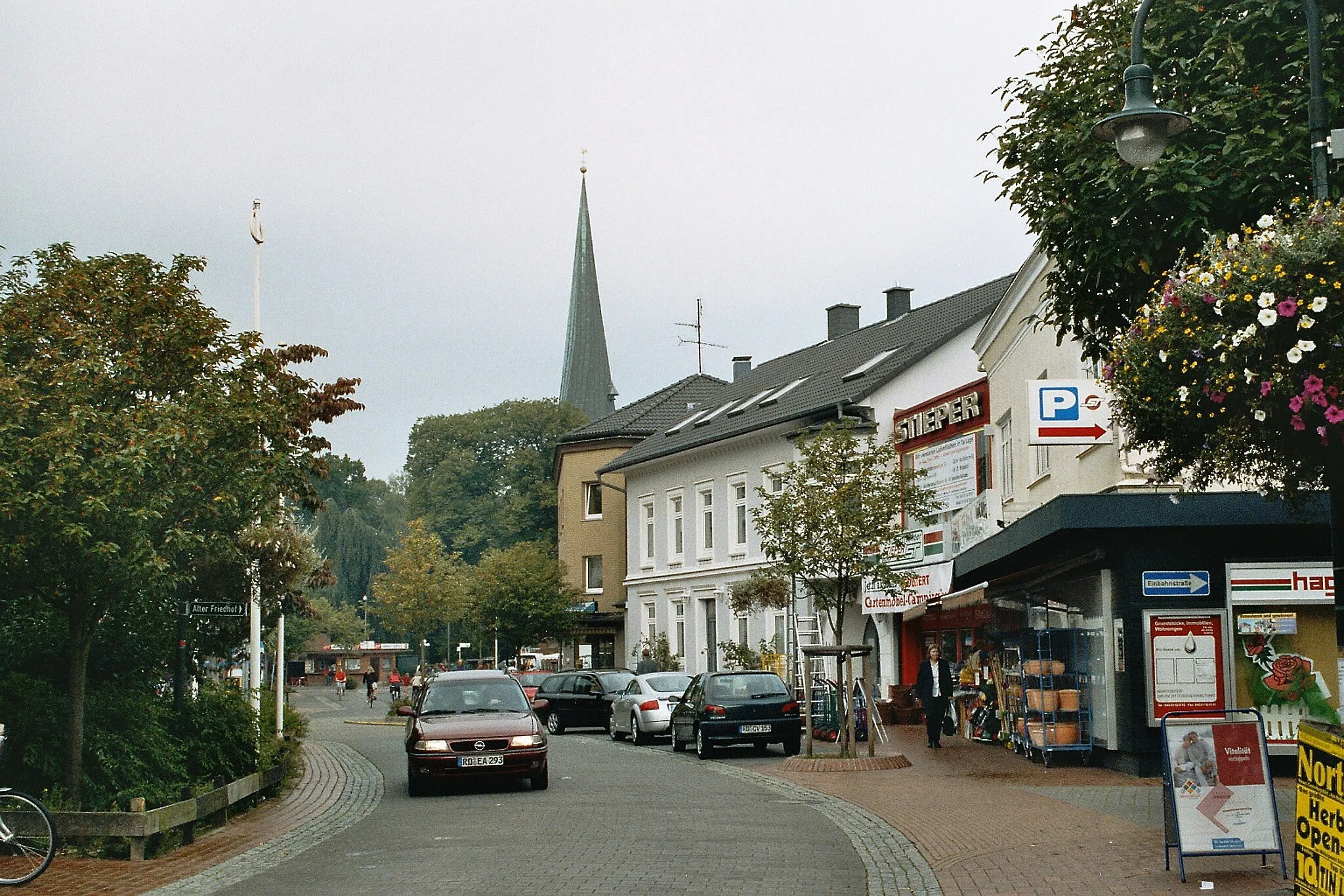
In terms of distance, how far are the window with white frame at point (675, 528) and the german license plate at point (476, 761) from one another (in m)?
30.7

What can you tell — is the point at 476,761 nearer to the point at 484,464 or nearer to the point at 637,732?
the point at 637,732

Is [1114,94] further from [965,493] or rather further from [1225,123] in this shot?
[965,493]

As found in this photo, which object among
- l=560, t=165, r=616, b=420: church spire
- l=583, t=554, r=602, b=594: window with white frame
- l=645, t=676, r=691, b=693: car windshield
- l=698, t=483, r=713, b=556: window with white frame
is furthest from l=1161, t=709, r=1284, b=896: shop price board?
l=560, t=165, r=616, b=420: church spire

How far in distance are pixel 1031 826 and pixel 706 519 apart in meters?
33.5

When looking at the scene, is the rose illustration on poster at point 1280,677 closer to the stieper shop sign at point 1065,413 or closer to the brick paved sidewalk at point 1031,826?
the brick paved sidewalk at point 1031,826

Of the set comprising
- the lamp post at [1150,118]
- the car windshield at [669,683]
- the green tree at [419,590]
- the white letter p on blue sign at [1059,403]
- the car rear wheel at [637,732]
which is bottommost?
the car rear wheel at [637,732]

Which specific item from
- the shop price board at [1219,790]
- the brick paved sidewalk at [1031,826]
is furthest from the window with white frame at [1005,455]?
the shop price board at [1219,790]

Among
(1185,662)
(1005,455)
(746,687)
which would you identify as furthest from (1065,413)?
(1005,455)

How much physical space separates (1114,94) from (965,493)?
68.1 feet

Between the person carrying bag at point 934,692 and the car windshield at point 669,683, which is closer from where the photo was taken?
the person carrying bag at point 934,692

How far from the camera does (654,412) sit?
59688mm

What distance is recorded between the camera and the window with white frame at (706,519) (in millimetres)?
47219

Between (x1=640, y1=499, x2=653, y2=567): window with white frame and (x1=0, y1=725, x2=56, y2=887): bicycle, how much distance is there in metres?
39.9

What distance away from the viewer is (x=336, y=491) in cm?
10875
